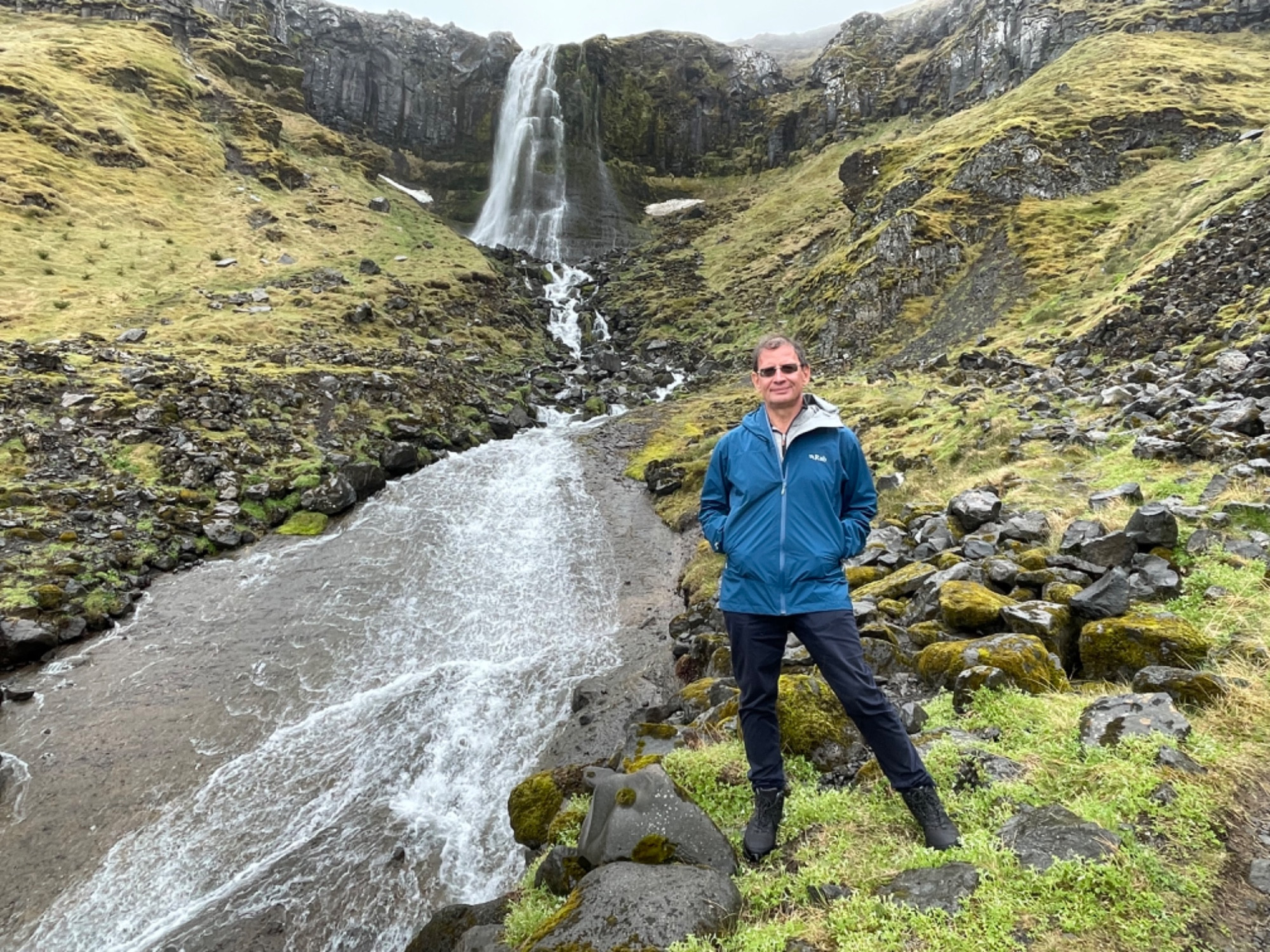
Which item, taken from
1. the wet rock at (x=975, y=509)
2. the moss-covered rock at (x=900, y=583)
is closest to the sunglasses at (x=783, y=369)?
the moss-covered rock at (x=900, y=583)

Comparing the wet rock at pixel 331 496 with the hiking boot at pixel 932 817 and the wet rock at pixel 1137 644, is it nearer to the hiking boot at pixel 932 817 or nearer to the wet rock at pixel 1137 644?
the hiking boot at pixel 932 817

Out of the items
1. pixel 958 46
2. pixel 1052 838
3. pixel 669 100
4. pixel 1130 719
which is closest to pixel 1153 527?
pixel 1130 719

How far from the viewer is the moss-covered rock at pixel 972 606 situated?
7.11 m

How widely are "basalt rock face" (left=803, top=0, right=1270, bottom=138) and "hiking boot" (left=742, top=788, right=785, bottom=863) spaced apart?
7875 centimetres

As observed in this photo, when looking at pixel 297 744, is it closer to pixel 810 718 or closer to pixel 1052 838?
pixel 810 718

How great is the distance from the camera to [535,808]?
7633 mm

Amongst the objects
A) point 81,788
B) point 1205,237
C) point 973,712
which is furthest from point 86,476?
point 1205,237

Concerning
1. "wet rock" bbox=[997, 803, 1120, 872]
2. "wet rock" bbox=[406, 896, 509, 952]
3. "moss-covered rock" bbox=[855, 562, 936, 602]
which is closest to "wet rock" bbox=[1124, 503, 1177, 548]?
"moss-covered rock" bbox=[855, 562, 936, 602]

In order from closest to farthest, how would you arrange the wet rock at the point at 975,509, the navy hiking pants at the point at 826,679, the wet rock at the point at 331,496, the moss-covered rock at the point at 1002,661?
1. the navy hiking pants at the point at 826,679
2. the moss-covered rock at the point at 1002,661
3. the wet rock at the point at 975,509
4. the wet rock at the point at 331,496

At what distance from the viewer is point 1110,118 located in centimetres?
3984

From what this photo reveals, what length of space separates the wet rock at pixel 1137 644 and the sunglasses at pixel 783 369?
14.0 feet

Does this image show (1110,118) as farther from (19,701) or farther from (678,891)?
(19,701)

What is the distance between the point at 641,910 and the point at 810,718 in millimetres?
2718

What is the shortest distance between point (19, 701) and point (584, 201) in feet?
255
